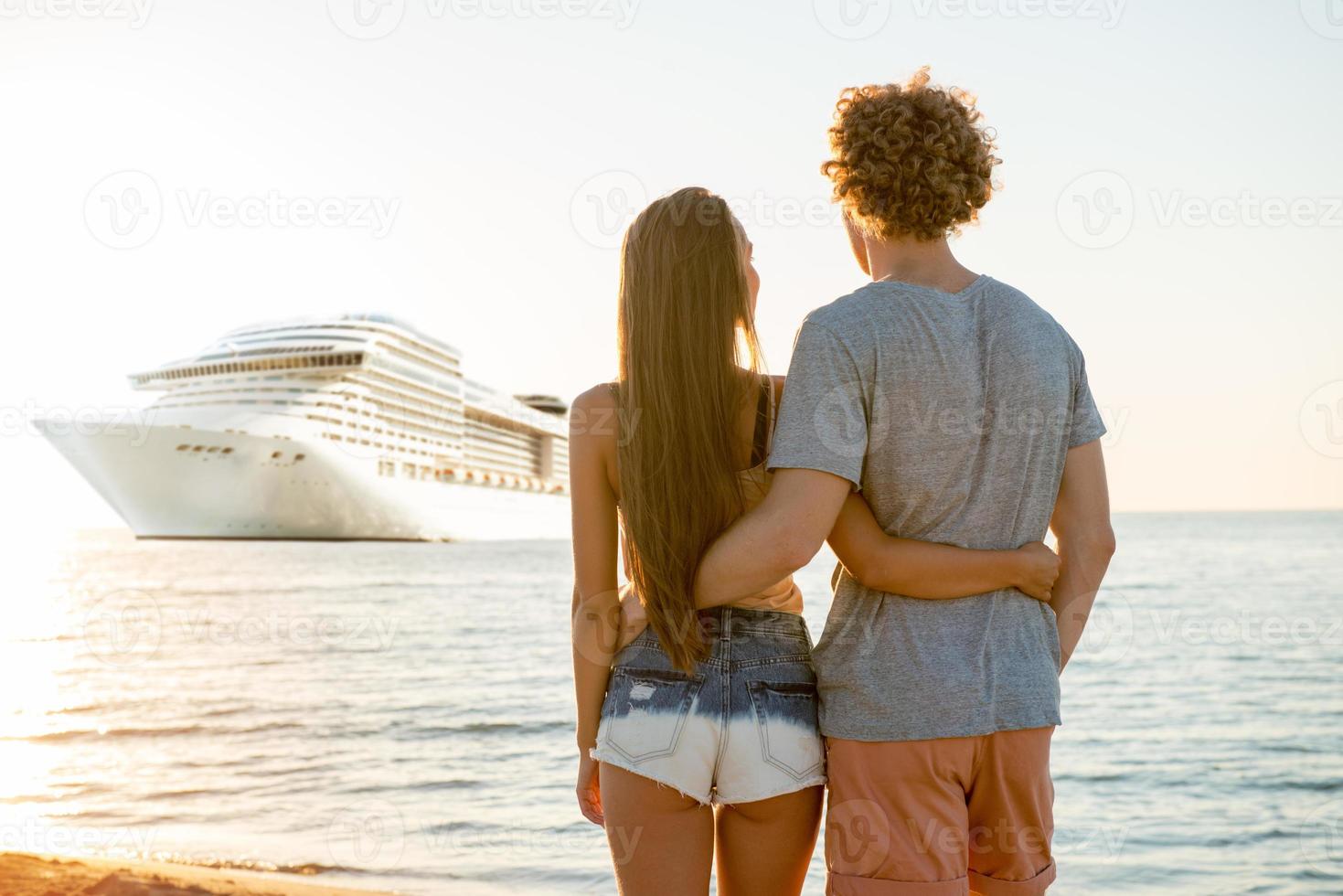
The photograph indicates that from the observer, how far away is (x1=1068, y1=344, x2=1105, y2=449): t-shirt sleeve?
1765 mm

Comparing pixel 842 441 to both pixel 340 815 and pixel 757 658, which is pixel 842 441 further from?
pixel 340 815

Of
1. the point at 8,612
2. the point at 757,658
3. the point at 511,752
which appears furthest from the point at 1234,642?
the point at 8,612

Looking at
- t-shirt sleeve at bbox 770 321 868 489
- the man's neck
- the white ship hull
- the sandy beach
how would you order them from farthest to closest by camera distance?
1. the white ship hull
2. the sandy beach
3. the man's neck
4. t-shirt sleeve at bbox 770 321 868 489

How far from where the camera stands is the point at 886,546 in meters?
1.63

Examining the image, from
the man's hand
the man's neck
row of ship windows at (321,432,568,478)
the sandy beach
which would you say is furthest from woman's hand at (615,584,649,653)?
row of ship windows at (321,432,568,478)

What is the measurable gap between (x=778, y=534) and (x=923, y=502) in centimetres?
25

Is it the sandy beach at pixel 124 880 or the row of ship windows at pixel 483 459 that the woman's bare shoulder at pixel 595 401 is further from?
the row of ship windows at pixel 483 459

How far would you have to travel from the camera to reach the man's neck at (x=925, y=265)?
67.1 inches

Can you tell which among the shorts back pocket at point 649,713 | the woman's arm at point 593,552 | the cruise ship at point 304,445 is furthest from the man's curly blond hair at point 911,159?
the cruise ship at point 304,445

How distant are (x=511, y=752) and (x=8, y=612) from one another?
1824 cm

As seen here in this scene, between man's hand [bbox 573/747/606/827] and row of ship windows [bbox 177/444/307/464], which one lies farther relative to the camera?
row of ship windows [bbox 177/444/307/464]

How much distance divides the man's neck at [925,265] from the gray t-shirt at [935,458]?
0.03 metres

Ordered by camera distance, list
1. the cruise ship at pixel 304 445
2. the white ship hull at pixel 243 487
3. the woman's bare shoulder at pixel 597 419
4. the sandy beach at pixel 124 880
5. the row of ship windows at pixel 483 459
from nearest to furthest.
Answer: the woman's bare shoulder at pixel 597 419 → the sandy beach at pixel 124 880 → the white ship hull at pixel 243 487 → the cruise ship at pixel 304 445 → the row of ship windows at pixel 483 459

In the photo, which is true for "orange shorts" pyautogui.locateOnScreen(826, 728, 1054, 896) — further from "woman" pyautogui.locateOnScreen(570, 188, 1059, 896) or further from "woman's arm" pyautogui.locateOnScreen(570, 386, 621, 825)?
"woman's arm" pyautogui.locateOnScreen(570, 386, 621, 825)
